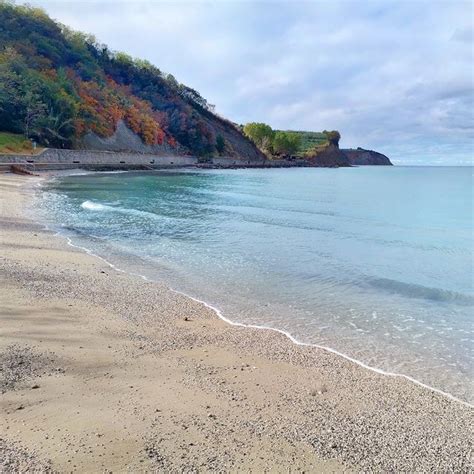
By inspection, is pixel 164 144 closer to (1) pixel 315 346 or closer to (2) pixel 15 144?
(2) pixel 15 144

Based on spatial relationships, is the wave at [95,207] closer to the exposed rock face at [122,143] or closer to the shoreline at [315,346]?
the shoreline at [315,346]

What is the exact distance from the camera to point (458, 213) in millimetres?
30609

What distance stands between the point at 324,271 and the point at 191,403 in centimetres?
794

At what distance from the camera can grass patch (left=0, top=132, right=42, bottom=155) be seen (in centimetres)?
5250

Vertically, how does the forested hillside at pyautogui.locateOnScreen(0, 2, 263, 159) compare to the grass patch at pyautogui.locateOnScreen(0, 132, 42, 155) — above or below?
above

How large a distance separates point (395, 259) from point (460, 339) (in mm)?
6847

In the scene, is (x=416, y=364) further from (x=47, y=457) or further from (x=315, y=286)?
(x=47, y=457)

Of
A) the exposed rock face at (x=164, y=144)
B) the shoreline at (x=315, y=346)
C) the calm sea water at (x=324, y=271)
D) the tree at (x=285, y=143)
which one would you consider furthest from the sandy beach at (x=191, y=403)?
the tree at (x=285, y=143)

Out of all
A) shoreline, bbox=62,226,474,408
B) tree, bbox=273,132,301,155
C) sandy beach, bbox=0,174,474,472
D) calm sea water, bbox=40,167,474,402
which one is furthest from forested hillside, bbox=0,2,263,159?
sandy beach, bbox=0,174,474,472

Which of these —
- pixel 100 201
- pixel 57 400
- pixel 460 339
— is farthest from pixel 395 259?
pixel 100 201

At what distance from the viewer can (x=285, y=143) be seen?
15950 cm

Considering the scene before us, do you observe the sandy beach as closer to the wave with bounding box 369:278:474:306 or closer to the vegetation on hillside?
the wave with bounding box 369:278:474:306

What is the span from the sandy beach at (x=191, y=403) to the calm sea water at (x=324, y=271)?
39.5 inches

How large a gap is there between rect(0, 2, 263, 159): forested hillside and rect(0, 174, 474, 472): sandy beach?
198 ft
